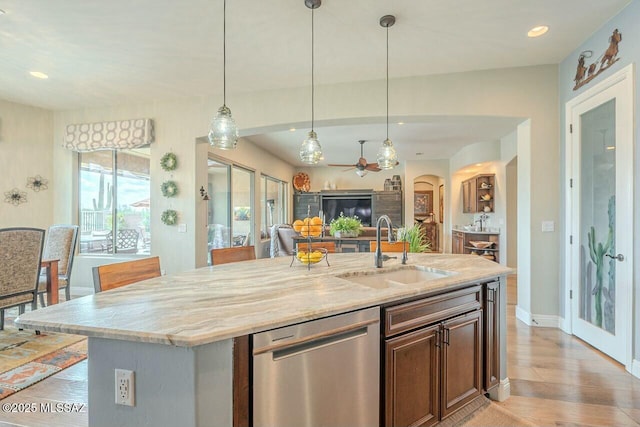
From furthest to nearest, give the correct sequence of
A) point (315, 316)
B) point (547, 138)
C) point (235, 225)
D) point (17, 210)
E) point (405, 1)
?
point (235, 225)
point (17, 210)
point (547, 138)
point (405, 1)
point (315, 316)

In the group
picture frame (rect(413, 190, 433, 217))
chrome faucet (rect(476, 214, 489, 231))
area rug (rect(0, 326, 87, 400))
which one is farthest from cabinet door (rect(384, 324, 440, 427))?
picture frame (rect(413, 190, 433, 217))

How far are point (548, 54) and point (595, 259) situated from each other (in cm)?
Answer: 215

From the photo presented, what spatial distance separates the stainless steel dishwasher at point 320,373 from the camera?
1218 mm

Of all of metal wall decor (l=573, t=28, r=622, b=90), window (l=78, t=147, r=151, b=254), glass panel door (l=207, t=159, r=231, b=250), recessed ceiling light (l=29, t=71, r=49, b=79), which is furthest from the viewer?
glass panel door (l=207, t=159, r=231, b=250)

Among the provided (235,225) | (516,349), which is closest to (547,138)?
(516,349)

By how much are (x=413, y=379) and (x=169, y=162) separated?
13.9 ft

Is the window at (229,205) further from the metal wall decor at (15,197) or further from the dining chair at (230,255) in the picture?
the dining chair at (230,255)

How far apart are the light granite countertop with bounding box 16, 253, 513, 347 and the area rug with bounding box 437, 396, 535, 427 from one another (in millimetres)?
870

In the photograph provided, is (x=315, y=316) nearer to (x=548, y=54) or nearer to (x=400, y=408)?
(x=400, y=408)

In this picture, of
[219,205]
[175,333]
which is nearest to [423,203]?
[219,205]

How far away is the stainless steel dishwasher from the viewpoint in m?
1.22

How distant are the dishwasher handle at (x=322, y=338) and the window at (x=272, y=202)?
6256 mm

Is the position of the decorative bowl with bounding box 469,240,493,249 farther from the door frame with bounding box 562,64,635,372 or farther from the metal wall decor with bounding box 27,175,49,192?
the metal wall decor with bounding box 27,175,49,192

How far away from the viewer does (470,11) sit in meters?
2.59
